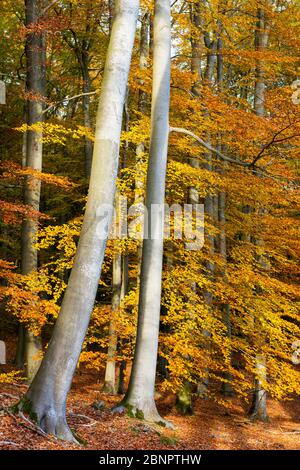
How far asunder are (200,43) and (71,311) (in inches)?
384

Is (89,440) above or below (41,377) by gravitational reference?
below

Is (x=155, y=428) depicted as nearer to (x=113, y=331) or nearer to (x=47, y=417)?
(x=47, y=417)

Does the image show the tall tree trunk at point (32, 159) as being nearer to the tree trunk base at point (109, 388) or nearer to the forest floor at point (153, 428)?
the forest floor at point (153, 428)

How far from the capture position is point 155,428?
314 inches

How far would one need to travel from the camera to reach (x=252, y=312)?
1194cm

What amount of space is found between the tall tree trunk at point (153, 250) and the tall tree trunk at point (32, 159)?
10.6ft

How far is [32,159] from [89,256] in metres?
6.13

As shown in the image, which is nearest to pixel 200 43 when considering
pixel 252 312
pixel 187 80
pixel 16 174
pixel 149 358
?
pixel 187 80

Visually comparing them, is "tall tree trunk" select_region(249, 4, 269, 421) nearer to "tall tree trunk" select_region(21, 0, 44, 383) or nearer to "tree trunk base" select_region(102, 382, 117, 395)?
"tree trunk base" select_region(102, 382, 117, 395)

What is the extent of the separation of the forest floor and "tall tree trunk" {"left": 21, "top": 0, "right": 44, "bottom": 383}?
45.9 inches

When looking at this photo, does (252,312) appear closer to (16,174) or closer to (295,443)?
(295,443)

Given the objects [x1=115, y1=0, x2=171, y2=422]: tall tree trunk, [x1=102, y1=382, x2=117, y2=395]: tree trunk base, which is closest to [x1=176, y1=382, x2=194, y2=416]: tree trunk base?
[x1=102, y1=382, x2=117, y2=395]: tree trunk base

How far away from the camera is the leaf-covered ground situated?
5.61 m

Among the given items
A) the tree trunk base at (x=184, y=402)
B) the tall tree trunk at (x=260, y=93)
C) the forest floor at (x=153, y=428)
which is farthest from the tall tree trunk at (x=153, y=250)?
the tree trunk base at (x=184, y=402)
